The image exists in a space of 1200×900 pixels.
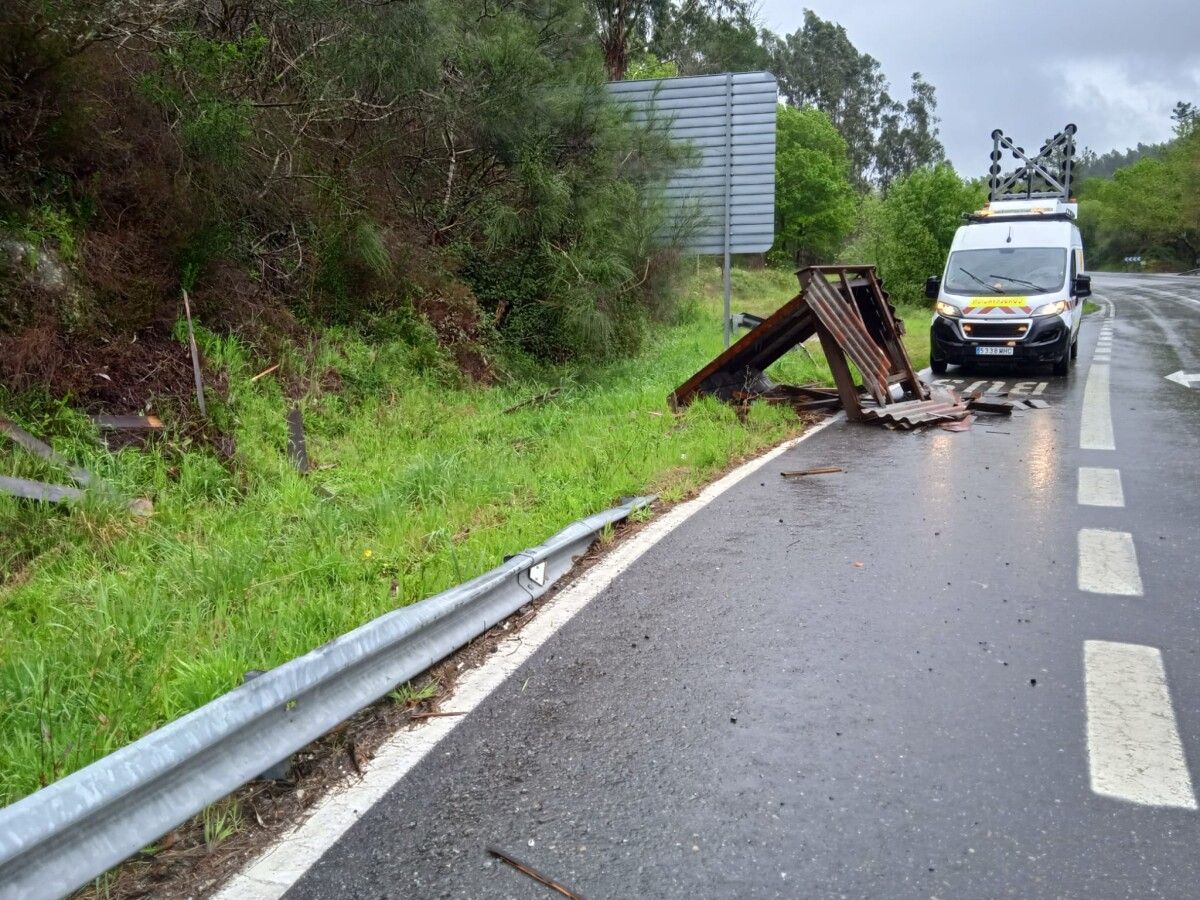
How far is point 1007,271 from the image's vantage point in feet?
49.7

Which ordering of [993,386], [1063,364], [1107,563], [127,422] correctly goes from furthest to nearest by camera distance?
[1063,364]
[993,386]
[127,422]
[1107,563]

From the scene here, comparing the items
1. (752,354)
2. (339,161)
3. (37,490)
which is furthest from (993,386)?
(37,490)

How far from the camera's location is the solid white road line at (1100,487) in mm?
6758

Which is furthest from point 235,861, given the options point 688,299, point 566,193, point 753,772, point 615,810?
point 688,299

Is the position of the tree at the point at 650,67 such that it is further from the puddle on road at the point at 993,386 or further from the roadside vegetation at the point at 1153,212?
the roadside vegetation at the point at 1153,212

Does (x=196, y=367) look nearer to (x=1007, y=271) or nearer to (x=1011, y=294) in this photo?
(x=1011, y=294)

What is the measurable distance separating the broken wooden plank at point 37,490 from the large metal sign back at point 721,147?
10.1 meters

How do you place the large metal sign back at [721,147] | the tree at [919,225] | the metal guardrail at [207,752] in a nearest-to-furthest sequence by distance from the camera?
1. the metal guardrail at [207,752]
2. the large metal sign back at [721,147]
3. the tree at [919,225]

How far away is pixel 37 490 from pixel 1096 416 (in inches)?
413

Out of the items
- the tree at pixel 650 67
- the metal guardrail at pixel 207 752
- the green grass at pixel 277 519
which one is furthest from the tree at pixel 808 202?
the metal guardrail at pixel 207 752

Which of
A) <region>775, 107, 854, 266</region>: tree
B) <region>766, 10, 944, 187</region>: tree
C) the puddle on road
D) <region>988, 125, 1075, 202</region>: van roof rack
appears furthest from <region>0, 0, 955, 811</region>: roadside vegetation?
<region>766, 10, 944, 187</region>: tree

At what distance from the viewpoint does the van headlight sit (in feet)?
46.2

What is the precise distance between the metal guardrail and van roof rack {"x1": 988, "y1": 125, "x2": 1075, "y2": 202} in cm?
2026

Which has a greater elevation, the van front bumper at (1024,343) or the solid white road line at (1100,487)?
the van front bumper at (1024,343)
